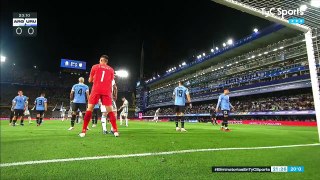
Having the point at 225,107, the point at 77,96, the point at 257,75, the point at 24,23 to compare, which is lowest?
the point at 225,107

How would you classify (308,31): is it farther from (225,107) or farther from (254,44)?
(254,44)

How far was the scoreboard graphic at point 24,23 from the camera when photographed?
14.8m

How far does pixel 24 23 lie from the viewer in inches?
609

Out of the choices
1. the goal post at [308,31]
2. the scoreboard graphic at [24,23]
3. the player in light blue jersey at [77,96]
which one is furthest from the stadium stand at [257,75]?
the scoreboard graphic at [24,23]

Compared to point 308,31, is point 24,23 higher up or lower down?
higher up

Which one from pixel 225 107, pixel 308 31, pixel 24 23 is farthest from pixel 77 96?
pixel 308 31

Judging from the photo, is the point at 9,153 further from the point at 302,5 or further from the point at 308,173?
the point at 302,5

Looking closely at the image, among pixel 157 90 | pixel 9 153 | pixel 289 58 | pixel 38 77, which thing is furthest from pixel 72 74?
pixel 9 153

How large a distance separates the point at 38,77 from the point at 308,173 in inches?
2629

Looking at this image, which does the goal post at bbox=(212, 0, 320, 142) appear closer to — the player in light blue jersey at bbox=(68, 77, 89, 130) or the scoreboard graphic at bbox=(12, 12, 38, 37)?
the player in light blue jersey at bbox=(68, 77, 89, 130)

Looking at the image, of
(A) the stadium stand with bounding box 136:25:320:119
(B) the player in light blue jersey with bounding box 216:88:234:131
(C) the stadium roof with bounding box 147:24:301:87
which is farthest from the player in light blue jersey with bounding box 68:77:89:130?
(C) the stadium roof with bounding box 147:24:301:87

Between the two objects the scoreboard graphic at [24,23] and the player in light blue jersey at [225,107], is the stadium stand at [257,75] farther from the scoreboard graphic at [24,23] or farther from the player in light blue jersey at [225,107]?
the scoreboard graphic at [24,23]

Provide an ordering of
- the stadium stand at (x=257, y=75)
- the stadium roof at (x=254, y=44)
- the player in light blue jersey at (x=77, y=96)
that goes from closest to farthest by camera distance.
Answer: the player in light blue jersey at (x=77, y=96), the stadium stand at (x=257, y=75), the stadium roof at (x=254, y=44)

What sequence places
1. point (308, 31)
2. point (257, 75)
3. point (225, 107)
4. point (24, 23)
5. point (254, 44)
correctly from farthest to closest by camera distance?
point (254, 44), point (257, 75), point (24, 23), point (225, 107), point (308, 31)
